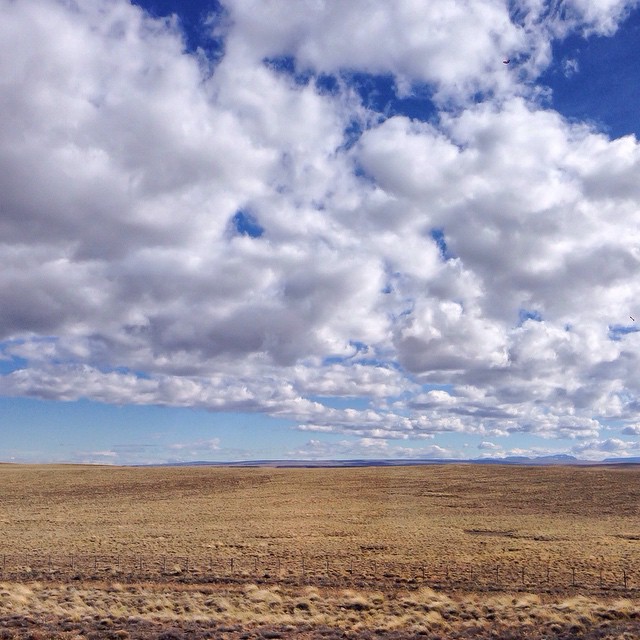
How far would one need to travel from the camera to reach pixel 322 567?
31469 millimetres

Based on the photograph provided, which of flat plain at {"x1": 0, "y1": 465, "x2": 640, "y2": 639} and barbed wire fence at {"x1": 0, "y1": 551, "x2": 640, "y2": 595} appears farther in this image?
barbed wire fence at {"x1": 0, "y1": 551, "x2": 640, "y2": 595}

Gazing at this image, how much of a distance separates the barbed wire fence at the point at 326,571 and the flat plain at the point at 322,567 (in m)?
0.14

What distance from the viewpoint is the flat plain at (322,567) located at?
20359mm

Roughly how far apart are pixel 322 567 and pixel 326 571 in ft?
3.59

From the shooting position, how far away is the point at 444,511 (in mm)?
58344

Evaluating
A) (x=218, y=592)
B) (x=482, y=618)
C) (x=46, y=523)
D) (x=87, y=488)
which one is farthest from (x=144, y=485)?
(x=482, y=618)

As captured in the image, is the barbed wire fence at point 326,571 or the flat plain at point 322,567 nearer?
the flat plain at point 322,567

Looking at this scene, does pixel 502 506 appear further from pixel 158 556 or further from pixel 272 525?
pixel 158 556

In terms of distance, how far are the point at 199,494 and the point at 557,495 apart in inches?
1791

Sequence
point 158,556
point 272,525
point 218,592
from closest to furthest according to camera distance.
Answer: point 218,592, point 158,556, point 272,525

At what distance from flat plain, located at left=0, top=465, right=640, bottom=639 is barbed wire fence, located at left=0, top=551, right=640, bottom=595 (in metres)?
0.14

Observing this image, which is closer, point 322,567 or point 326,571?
point 326,571

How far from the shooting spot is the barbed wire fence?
91.1 feet

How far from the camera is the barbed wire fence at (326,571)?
91.1 ft
